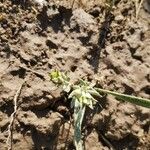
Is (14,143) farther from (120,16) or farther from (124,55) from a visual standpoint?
(120,16)

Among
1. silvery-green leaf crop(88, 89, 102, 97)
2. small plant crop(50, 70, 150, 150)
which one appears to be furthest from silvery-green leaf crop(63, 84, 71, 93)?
silvery-green leaf crop(88, 89, 102, 97)

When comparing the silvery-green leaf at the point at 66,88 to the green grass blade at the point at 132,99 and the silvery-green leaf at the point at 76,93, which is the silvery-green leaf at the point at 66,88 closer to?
the silvery-green leaf at the point at 76,93

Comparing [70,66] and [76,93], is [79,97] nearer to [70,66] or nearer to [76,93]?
[76,93]

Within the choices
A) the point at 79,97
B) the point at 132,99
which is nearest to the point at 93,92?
the point at 79,97

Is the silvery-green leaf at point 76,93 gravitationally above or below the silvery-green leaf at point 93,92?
below

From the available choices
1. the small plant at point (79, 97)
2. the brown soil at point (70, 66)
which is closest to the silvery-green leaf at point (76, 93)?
the small plant at point (79, 97)

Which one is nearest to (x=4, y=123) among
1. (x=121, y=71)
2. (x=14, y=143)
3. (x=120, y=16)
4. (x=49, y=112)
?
(x=14, y=143)
